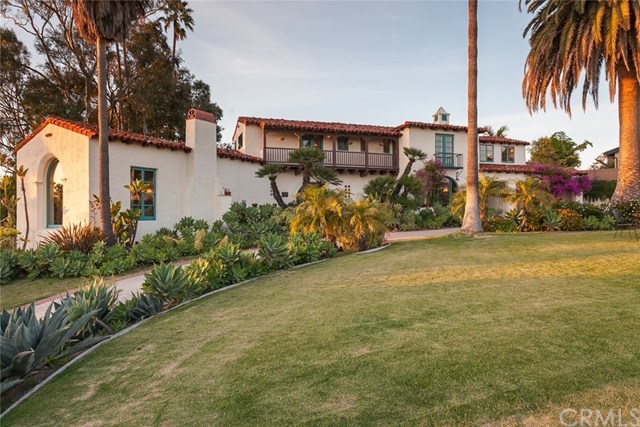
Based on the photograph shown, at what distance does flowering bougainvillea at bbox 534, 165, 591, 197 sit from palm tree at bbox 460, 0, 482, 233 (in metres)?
14.2

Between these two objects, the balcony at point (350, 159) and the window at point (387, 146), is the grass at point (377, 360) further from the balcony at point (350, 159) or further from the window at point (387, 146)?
the window at point (387, 146)

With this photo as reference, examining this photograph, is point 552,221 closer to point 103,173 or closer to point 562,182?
point 562,182

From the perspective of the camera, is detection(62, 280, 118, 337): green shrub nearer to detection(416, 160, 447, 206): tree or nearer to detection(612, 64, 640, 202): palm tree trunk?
detection(416, 160, 447, 206): tree

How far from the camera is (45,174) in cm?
1535

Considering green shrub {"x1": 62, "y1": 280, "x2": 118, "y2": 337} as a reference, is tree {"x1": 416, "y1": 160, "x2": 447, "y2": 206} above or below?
above

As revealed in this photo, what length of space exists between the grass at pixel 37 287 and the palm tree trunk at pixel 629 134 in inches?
767

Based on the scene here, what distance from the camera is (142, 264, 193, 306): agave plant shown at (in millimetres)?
6062

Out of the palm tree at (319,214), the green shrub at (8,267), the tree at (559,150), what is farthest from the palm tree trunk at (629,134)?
the tree at (559,150)

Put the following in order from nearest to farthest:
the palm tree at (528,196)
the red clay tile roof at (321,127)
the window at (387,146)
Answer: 1. the palm tree at (528,196)
2. the red clay tile roof at (321,127)
3. the window at (387,146)

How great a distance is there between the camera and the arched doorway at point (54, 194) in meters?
15.0

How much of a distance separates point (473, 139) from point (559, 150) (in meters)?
35.9

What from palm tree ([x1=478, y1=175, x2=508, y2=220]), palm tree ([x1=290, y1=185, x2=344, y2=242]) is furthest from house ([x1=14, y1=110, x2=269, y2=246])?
palm tree ([x1=478, y1=175, x2=508, y2=220])

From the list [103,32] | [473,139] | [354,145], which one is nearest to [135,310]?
[103,32]

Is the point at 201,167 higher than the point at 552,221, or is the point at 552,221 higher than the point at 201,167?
the point at 201,167
